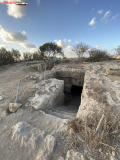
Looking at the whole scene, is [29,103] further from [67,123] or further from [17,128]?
[67,123]

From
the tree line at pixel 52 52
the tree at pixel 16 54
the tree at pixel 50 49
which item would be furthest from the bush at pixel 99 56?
the tree at pixel 16 54

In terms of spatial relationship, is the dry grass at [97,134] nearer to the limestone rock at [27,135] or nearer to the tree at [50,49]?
the limestone rock at [27,135]

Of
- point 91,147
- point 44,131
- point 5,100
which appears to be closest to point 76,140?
point 91,147

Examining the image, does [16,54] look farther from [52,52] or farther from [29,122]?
[29,122]

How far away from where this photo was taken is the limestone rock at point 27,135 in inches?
63.1

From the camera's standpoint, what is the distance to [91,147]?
1.47 metres

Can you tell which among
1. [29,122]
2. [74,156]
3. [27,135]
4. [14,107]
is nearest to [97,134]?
[74,156]

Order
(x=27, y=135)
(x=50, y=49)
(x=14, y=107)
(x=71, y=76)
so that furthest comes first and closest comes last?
(x=50, y=49) < (x=71, y=76) < (x=14, y=107) < (x=27, y=135)

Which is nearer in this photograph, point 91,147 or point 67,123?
point 91,147

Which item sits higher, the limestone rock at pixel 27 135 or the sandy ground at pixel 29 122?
the limestone rock at pixel 27 135

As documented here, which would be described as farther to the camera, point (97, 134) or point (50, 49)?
point (50, 49)

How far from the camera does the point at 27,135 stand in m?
1.75

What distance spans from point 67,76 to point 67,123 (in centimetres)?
664

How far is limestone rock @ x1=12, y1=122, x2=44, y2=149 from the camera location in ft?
5.26
